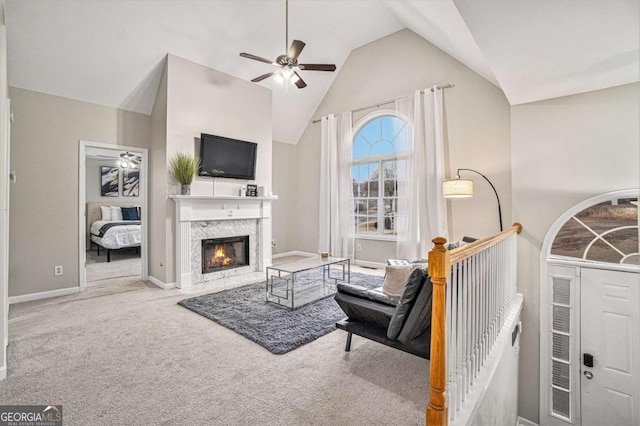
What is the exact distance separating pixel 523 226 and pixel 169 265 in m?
4.63

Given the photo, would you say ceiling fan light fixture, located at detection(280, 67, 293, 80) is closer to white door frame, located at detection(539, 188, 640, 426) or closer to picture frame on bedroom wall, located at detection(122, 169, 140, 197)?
white door frame, located at detection(539, 188, 640, 426)

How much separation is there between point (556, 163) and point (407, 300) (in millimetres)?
2451

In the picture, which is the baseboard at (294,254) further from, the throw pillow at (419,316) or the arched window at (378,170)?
the throw pillow at (419,316)

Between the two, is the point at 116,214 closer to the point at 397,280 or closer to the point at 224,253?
the point at 224,253

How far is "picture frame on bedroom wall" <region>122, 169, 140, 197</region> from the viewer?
8.08 meters

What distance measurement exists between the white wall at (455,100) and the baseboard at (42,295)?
15.9 feet

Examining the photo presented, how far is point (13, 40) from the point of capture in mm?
3455

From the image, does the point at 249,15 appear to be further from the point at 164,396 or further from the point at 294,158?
the point at 164,396

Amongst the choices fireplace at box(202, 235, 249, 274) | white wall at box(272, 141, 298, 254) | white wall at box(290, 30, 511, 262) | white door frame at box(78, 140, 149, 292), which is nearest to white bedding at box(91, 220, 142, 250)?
white door frame at box(78, 140, 149, 292)

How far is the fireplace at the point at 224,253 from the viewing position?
4816 mm

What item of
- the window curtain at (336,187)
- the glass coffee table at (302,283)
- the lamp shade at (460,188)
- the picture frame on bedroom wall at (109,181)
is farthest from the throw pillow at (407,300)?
the picture frame on bedroom wall at (109,181)

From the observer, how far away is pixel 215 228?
4.85 metres

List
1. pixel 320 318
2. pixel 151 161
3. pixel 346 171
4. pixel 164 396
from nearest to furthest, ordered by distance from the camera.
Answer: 1. pixel 164 396
2. pixel 320 318
3. pixel 151 161
4. pixel 346 171

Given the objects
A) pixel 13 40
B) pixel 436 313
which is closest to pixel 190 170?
pixel 13 40
